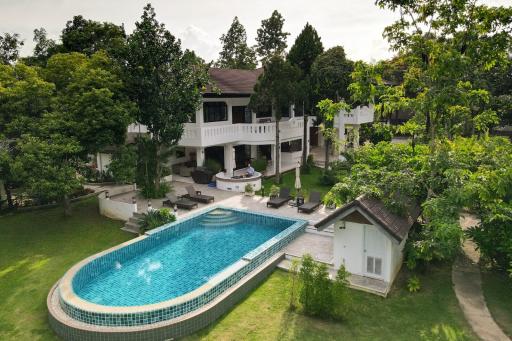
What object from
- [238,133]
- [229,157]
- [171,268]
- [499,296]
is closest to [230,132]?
[238,133]

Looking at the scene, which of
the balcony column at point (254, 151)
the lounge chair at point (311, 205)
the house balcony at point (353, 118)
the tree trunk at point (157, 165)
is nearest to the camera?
the lounge chair at point (311, 205)

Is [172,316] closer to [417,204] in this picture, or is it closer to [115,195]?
[417,204]

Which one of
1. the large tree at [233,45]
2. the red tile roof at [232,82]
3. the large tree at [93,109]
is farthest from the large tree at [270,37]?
the large tree at [93,109]

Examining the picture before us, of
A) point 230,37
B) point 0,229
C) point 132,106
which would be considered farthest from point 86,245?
point 230,37

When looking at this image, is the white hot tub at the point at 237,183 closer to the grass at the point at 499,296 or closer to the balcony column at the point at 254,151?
the balcony column at the point at 254,151

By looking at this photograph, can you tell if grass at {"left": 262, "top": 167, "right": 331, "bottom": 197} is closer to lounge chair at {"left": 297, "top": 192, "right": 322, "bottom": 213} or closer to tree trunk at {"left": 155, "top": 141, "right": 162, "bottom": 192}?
lounge chair at {"left": 297, "top": 192, "right": 322, "bottom": 213}

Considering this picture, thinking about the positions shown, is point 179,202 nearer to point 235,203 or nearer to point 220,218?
point 220,218

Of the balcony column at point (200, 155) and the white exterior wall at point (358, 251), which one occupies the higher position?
the balcony column at point (200, 155)
